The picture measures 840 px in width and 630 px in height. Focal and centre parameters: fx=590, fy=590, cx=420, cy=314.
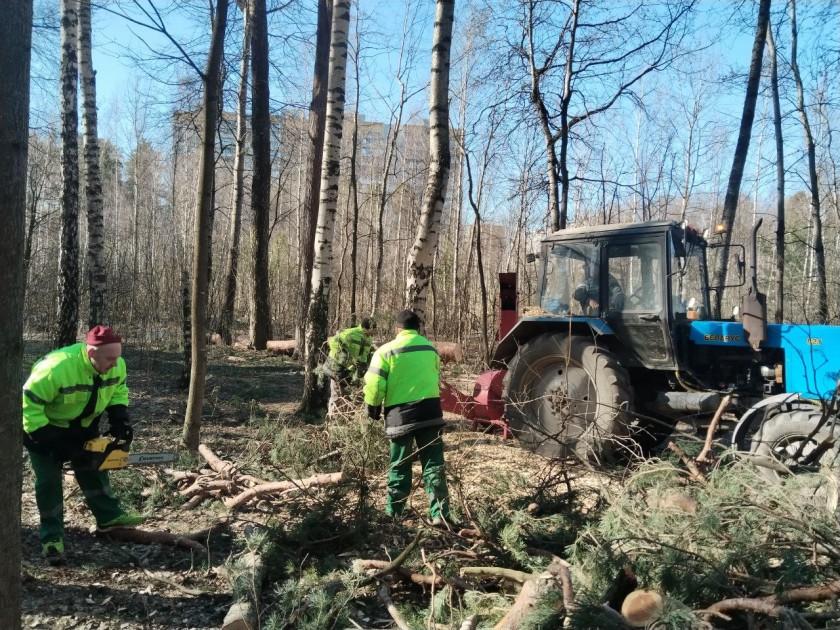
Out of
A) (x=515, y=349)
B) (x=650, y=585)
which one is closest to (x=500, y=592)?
(x=650, y=585)

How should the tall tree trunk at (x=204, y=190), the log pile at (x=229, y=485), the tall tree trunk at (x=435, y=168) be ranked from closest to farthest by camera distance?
the log pile at (x=229, y=485) < the tall tree trunk at (x=204, y=190) < the tall tree trunk at (x=435, y=168)

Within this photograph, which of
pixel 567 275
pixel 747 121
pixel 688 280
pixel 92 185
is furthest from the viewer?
pixel 747 121

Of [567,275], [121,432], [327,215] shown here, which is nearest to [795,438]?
[567,275]

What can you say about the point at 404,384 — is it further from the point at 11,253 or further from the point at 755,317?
the point at 755,317

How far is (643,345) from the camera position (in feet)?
20.2

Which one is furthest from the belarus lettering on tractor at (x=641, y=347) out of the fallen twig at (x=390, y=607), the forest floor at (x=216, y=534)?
the fallen twig at (x=390, y=607)

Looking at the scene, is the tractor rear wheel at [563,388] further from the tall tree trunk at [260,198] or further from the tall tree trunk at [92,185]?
Answer: the tall tree trunk at [260,198]

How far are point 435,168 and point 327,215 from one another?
1698mm

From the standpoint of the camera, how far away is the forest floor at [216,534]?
3344mm

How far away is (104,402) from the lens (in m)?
4.24

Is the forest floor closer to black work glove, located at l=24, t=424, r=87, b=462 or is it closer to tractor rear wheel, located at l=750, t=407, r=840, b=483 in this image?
black work glove, located at l=24, t=424, r=87, b=462

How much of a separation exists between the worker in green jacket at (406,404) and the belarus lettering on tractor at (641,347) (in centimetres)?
→ 106

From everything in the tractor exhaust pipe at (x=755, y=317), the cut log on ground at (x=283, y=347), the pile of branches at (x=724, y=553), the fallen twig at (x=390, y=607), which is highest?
the tractor exhaust pipe at (x=755, y=317)

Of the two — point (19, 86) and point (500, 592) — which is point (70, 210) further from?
point (500, 592)
